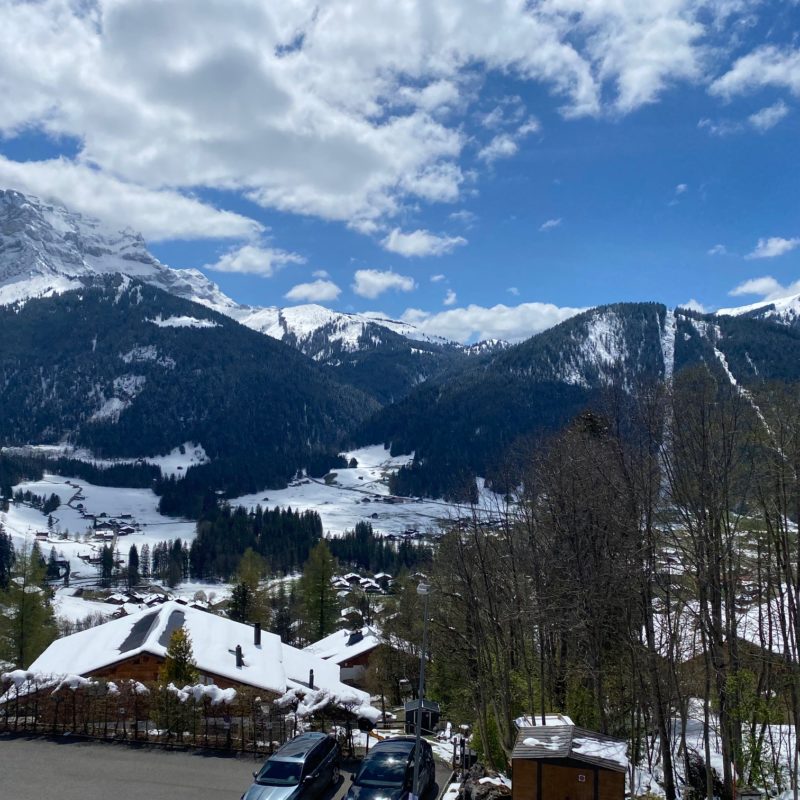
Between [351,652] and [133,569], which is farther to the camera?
[133,569]

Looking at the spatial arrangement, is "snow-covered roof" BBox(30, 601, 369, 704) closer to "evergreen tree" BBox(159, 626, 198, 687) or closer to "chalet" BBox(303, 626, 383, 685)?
"evergreen tree" BBox(159, 626, 198, 687)

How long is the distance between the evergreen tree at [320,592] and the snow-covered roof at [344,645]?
1.72 meters

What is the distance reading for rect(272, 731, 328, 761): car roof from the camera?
55.2 ft

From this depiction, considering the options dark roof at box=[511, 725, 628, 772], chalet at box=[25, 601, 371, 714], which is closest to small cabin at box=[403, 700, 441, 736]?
dark roof at box=[511, 725, 628, 772]

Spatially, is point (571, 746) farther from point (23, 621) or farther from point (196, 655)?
point (23, 621)

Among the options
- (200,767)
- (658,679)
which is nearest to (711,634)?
(658,679)

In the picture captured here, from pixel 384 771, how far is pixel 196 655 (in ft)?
79.7

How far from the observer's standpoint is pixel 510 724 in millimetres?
21562

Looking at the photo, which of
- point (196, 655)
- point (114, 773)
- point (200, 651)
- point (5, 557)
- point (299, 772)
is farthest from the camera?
point (5, 557)

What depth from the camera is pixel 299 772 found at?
53.6ft

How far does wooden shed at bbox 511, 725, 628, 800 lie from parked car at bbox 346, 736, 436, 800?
11.9 feet

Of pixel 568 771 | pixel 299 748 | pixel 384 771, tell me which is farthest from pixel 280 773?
pixel 568 771

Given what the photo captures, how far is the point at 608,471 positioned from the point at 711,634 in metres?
5.45

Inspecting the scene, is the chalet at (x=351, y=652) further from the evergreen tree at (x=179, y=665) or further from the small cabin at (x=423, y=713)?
the small cabin at (x=423, y=713)
